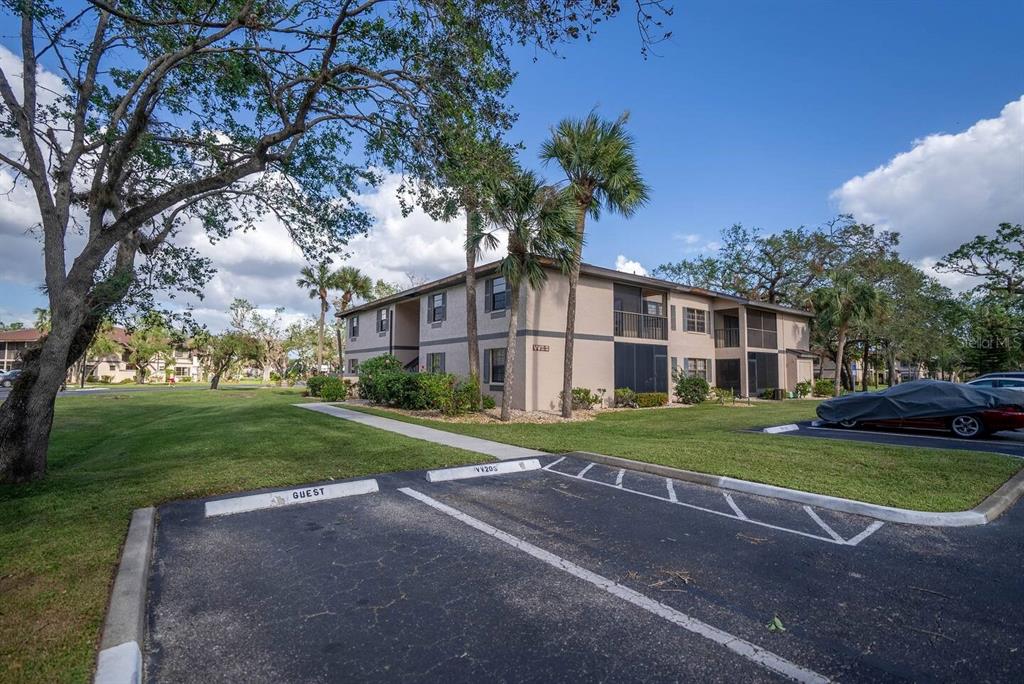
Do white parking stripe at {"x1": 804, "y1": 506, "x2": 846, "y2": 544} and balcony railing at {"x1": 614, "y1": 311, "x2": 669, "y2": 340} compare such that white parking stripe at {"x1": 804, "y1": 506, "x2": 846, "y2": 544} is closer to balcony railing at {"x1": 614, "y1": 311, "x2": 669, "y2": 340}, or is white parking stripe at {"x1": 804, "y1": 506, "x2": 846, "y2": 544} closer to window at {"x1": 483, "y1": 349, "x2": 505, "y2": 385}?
window at {"x1": 483, "y1": 349, "x2": 505, "y2": 385}

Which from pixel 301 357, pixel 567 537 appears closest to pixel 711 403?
pixel 567 537

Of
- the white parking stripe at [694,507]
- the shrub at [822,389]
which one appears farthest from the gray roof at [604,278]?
the white parking stripe at [694,507]

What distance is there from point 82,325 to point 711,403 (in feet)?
A: 78.5

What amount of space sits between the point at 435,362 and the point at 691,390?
41.1 feet

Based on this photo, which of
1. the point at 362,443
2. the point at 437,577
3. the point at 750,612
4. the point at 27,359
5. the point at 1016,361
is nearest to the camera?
the point at 750,612

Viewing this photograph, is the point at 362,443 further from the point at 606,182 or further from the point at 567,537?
the point at 606,182

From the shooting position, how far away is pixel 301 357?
172 feet

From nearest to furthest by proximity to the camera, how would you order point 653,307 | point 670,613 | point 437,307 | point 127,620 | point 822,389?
point 127,620, point 670,613, point 437,307, point 653,307, point 822,389

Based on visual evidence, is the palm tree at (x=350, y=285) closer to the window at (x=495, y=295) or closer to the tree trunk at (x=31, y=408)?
the window at (x=495, y=295)

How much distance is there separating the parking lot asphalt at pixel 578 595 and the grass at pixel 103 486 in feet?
1.52

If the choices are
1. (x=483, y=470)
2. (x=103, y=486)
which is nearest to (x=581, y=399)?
(x=483, y=470)

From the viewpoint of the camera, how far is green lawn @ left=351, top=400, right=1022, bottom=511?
675 centimetres

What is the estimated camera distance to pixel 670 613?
140 inches

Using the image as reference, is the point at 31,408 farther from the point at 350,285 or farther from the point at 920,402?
the point at 350,285
